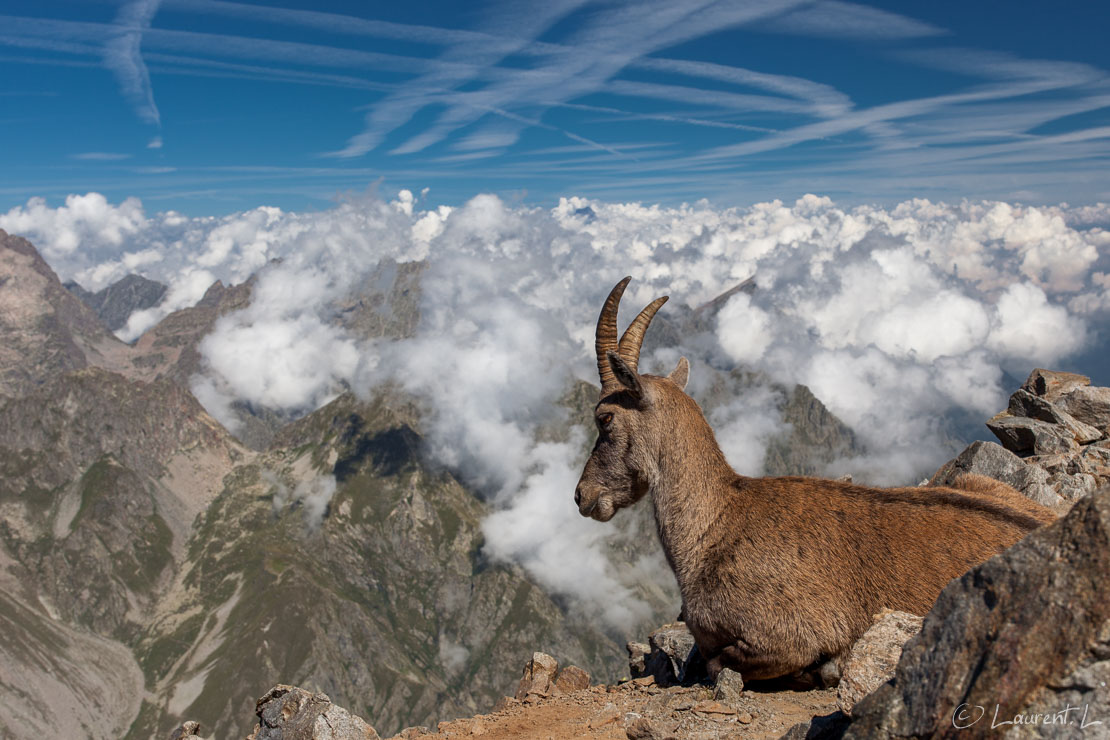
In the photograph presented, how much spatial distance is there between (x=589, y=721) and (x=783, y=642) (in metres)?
4.53

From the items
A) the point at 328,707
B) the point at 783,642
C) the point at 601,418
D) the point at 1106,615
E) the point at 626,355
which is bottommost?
the point at 328,707


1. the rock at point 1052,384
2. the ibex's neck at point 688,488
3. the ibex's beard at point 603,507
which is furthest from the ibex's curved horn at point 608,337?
the rock at point 1052,384

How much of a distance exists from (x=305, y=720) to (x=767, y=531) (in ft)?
33.5

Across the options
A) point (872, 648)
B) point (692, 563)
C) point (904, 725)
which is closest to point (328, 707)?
point (692, 563)

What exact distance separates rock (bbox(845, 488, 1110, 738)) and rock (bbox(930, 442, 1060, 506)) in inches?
712

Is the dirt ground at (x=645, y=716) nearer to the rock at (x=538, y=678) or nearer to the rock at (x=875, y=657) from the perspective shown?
the rock at (x=538, y=678)

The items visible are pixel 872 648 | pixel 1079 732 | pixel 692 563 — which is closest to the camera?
pixel 1079 732

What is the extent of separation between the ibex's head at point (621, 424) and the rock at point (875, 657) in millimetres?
5539

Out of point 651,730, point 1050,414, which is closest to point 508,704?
point 651,730

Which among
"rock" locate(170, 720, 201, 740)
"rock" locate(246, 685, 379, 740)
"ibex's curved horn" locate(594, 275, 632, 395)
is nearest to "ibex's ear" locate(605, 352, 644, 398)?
"ibex's curved horn" locate(594, 275, 632, 395)

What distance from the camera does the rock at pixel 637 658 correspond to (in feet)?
75.0

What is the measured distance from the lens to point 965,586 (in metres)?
6.54

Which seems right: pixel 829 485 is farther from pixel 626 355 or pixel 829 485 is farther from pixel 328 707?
pixel 328 707

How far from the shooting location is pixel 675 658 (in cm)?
1817
